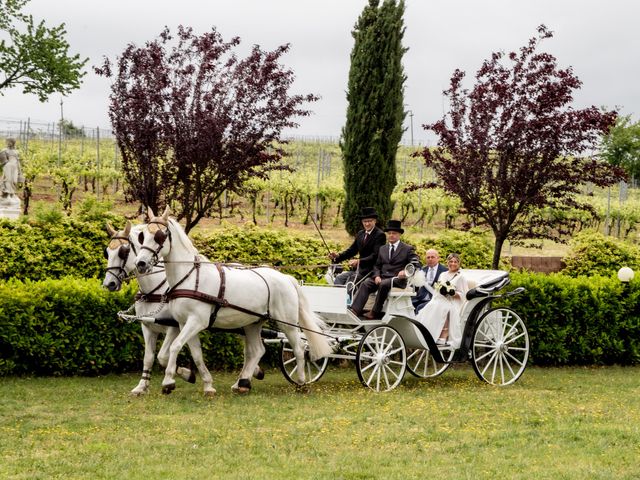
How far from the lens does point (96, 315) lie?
1120cm

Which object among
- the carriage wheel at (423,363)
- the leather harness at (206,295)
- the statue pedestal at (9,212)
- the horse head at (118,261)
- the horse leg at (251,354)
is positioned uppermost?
the horse head at (118,261)

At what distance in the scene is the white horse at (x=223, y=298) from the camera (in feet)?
31.4

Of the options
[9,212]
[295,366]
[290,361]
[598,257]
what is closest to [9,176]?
[9,212]

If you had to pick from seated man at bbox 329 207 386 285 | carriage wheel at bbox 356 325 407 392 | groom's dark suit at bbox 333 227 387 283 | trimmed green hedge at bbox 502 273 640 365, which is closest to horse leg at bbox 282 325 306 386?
carriage wheel at bbox 356 325 407 392

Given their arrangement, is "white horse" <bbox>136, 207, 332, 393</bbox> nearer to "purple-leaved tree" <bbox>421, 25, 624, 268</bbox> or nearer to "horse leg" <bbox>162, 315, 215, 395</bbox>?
"horse leg" <bbox>162, 315, 215, 395</bbox>

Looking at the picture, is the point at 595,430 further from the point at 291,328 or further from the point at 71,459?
the point at 71,459

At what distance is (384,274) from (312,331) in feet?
4.14

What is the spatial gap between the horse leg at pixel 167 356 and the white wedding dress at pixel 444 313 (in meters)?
2.97

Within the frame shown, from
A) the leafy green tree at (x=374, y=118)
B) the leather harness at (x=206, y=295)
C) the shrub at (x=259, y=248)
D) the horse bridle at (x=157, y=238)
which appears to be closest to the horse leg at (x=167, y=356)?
the leather harness at (x=206, y=295)

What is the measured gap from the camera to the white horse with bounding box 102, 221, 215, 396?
958 centimetres

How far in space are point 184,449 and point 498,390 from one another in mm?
4849

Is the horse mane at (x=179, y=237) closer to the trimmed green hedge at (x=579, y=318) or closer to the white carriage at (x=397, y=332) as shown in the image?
the white carriage at (x=397, y=332)

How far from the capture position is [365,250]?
11.5 metres

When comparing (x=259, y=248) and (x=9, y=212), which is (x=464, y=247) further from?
(x=9, y=212)
